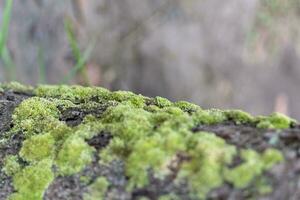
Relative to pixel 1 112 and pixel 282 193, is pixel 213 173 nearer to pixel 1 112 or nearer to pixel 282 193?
pixel 282 193

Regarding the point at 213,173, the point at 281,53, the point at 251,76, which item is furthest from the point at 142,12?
the point at 213,173

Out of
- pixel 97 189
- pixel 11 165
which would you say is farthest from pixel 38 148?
pixel 97 189

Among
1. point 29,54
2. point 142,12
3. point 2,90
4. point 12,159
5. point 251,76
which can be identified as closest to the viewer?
point 12,159

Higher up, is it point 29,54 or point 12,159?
point 29,54

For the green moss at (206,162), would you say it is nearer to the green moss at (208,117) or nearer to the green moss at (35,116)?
the green moss at (208,117)

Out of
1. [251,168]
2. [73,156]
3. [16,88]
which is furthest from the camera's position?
[16,88]

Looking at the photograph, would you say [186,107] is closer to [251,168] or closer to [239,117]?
[239,117]
